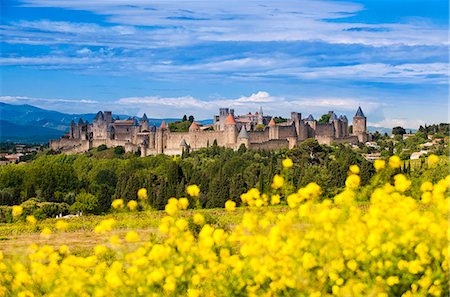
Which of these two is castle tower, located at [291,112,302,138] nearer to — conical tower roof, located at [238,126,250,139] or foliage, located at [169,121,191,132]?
conical tower roof, located at [238,126,250,139]

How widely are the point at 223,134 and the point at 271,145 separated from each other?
16.4 feet

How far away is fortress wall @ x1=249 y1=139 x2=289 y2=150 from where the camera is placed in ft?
194

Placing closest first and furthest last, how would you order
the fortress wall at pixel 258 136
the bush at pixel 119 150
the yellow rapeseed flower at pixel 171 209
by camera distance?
1. the yellow rapeseed flower at pixel 171 209
2. the fortress wall at pixel 258 136
3. the bush at pixel 119 150

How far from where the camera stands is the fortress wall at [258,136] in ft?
200

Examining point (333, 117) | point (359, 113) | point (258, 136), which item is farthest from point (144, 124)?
point (359, 113)

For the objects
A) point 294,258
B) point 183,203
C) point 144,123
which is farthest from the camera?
point 144,123

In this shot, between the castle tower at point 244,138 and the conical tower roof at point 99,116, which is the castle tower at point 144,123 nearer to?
the conical tower roof at point 99,116

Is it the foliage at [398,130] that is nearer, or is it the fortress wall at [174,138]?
the fortress wall at [174,138]

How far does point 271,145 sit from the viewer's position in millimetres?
59656

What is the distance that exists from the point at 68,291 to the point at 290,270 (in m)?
1.92

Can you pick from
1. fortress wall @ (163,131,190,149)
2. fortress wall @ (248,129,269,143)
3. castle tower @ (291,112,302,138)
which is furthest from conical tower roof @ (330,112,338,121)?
fortress wall @ (163,131,190,149)

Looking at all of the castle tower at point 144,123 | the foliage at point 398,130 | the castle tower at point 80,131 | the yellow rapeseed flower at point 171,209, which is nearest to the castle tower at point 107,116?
the castle tower at point 80,131

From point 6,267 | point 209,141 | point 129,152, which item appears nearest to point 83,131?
point 129,152

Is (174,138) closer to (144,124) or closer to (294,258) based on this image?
(144,124)
